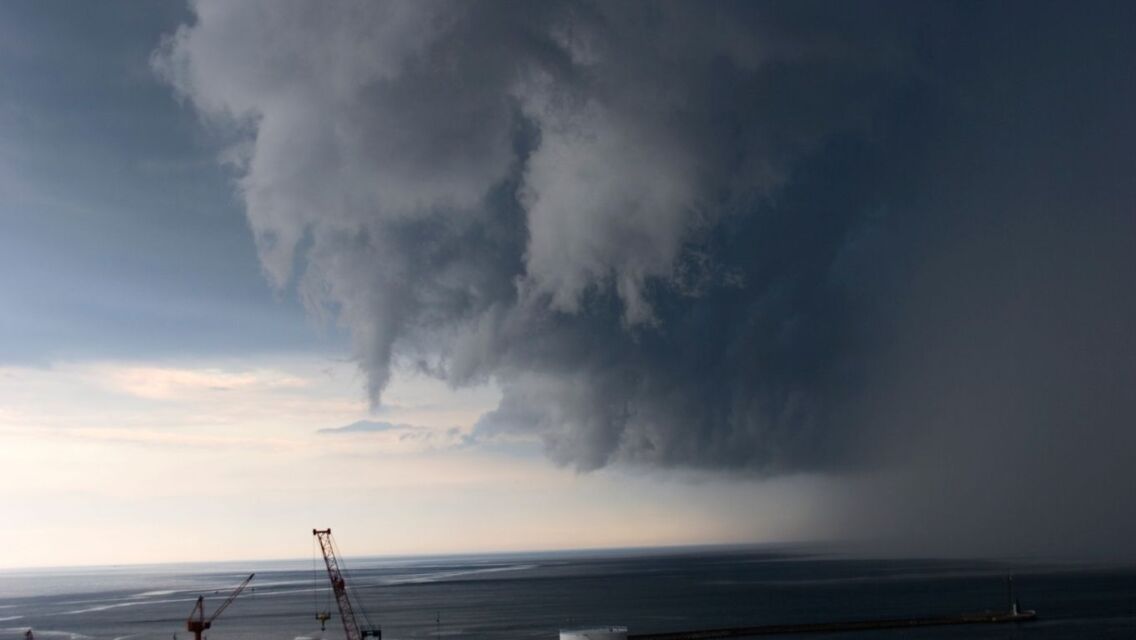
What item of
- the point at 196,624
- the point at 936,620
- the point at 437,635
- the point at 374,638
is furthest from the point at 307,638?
the point at 936,620

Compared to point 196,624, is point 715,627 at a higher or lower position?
lower

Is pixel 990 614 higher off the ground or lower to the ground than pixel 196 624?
lower

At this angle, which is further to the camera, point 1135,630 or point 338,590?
point 338,590

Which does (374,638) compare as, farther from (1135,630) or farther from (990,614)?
(1135,630)

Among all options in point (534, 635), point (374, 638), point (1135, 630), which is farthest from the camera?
point (374, 638)

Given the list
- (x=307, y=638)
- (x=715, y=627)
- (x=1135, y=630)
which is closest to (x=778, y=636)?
(x=715, y=627)

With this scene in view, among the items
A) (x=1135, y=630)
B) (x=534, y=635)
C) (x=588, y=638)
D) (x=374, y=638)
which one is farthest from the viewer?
(x=374, y=638)

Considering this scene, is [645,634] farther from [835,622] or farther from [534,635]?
[835,622]

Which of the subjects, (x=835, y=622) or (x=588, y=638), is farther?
(x=835, y=622)

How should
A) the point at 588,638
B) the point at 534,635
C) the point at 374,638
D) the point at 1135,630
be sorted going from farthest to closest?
the point at 374,638
the point at 534,635
the point at 1135,630
the point at 588,638
